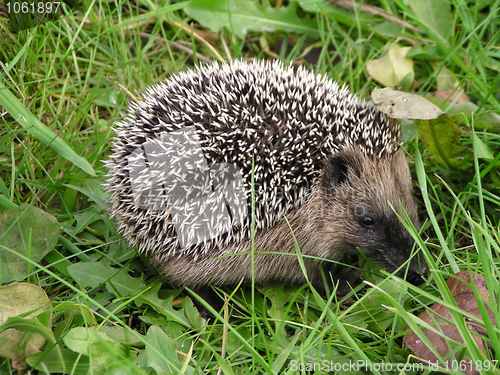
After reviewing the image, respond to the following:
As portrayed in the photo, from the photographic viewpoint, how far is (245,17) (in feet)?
16.4

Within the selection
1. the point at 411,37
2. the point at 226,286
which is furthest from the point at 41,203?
the point at 411,37

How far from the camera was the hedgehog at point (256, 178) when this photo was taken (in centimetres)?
313

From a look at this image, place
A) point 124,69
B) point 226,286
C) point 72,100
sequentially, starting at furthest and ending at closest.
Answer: point 124,69, point 72,100, point 226,286

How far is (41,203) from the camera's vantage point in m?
3.97

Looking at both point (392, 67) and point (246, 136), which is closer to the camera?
point (246, 136)

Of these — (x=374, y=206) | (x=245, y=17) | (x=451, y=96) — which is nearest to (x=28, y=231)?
(x=374, y=206)

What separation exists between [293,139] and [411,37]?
8.55ft

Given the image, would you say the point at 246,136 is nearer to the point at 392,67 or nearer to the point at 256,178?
the point at 256,178

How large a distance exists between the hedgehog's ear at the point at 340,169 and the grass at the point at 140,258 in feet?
1.61

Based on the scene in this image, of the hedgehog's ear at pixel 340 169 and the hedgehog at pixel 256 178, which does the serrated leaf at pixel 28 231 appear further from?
the hedgehog's ear at pixel 340 169

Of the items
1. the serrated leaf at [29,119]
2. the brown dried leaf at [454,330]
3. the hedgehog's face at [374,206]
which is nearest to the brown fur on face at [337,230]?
the hedgehog's face at [374,206]

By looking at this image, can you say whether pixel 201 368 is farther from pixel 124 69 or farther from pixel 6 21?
pixel 6 21

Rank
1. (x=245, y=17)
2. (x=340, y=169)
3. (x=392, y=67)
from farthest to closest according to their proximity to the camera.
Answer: (x=245, y=17) → (x=392, y=67) → (x=340, y=169)

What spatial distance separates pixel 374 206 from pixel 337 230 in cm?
37
